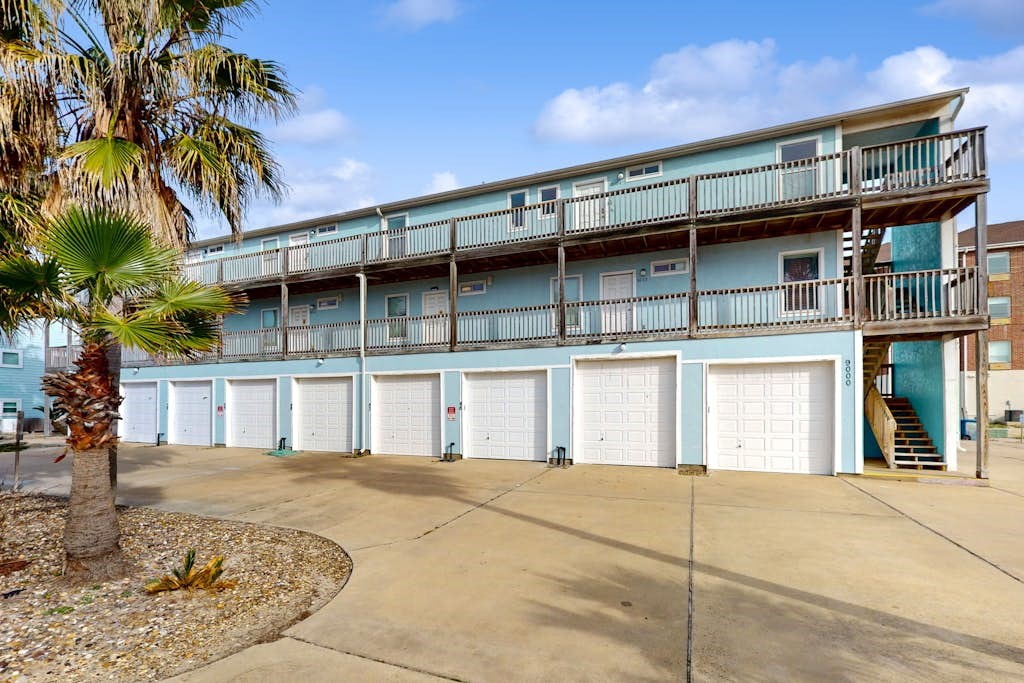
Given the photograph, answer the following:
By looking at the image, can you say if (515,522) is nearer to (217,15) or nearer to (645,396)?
(645,396)

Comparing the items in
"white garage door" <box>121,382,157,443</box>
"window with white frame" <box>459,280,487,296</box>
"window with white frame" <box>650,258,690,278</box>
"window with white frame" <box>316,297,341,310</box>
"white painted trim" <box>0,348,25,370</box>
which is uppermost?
"window with white frame" <box>650,258,690,278</box>

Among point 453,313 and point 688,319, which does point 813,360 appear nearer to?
point 688,319

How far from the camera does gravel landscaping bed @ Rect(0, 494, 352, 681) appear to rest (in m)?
3.49

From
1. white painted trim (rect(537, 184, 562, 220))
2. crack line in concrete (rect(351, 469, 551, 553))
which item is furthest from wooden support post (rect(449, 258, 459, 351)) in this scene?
crack line in concrete (rect(351, 469, 551, 553))

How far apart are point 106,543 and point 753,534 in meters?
7.66

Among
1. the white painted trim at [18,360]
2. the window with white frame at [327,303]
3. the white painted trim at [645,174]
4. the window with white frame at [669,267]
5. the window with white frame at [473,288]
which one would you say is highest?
the white painted trim at [645,174]

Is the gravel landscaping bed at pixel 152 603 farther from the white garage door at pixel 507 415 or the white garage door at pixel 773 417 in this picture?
the white garage door at pixel 773 417

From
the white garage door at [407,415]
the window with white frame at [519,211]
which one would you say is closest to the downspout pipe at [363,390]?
the white garage door at [407,415]

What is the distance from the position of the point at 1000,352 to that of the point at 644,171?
94.1 feet

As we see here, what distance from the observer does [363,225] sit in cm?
1844

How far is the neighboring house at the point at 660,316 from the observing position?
10.8 meters

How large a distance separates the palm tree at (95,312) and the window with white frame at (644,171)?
1238 cm

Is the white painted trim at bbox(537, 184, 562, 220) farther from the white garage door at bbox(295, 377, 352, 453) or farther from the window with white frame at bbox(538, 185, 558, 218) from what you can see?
the white garage door at bbox(295, 377, 352, 453)

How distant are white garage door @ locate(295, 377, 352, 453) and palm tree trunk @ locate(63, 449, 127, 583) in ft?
34.5
